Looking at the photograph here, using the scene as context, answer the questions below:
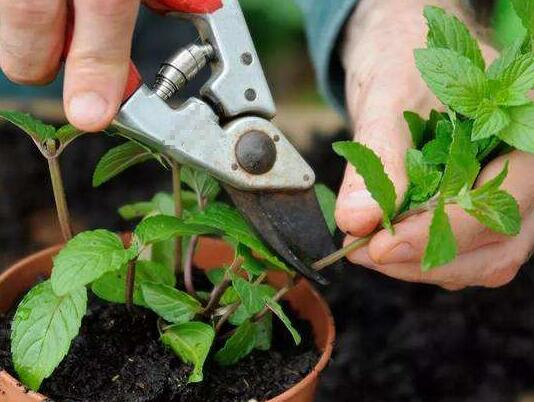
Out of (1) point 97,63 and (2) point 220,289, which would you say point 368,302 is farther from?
(1) point 97,63

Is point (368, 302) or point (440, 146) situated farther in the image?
point (368, 302)

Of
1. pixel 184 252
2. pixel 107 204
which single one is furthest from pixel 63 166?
pixel 184 252

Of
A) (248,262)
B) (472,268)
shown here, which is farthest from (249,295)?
(472,268)

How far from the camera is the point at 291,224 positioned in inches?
28.3

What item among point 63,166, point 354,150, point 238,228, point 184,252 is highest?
point 354,150

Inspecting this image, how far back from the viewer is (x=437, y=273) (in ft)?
2.57

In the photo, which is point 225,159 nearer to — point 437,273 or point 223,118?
point 223,118

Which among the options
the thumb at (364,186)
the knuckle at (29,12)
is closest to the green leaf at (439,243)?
the thumb at (364,186)

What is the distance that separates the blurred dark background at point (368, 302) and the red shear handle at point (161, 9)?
0.35 m

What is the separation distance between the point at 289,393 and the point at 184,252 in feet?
0.85

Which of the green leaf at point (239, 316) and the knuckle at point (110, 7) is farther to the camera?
the green leaf at point (239, 316)

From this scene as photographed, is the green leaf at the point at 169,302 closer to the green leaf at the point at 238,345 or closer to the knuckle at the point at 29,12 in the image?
the green leaf at the point at 238,345

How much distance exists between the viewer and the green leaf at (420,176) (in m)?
0.68

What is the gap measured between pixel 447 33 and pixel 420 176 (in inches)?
4.9
